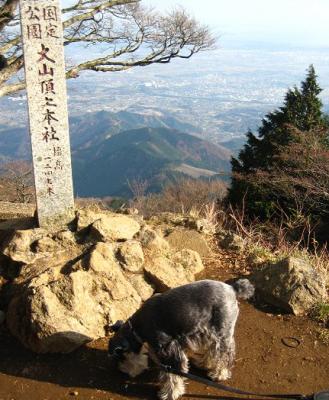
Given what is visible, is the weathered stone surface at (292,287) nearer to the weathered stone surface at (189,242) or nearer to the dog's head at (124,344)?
the weathered stone surface at (189,242)

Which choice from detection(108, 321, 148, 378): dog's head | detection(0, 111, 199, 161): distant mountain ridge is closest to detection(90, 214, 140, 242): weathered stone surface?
detection(108, 321, 148, 378): dog's head

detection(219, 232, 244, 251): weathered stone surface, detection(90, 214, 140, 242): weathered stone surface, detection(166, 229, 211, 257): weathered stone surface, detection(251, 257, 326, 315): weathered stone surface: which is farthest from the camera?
detection(219, 232, 244, 251): weathered stone surface

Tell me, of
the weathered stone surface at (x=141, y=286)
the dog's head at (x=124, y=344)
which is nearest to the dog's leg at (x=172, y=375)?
the dog's head at (x=124, y=344)

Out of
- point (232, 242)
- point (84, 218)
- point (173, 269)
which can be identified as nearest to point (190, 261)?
point (173, 269)

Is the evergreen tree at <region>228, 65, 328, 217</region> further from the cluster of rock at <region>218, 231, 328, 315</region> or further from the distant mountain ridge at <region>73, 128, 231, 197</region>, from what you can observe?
the distant mountain ridge at <region>73, 128, 231, 197</region>

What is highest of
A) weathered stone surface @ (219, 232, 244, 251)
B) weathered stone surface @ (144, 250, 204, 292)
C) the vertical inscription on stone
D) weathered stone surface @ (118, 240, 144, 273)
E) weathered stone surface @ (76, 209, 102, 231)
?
the vertical inscription on stone

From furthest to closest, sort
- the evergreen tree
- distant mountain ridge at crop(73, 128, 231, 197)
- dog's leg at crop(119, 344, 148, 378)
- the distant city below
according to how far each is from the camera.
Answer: the distant city below
distant mountain ridge at crop(73, 128, 231, 197)
the evergreen tree
dog's leg at crop(119, 344, 148, 378)

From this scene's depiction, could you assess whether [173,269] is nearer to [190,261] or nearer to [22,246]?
[190,261]

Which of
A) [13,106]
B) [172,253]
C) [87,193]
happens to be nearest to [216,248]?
[172,253]
